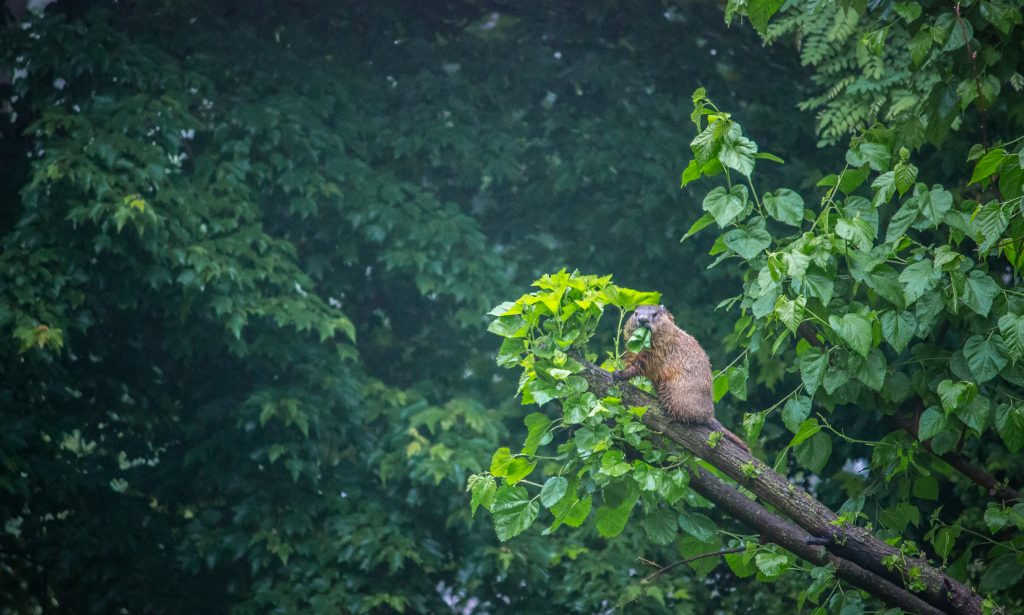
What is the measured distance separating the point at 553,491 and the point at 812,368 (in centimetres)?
117

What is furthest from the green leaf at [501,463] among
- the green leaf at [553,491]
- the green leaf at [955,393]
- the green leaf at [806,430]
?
the green leaf at [955,393]

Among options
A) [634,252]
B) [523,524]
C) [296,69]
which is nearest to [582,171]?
[634,252]

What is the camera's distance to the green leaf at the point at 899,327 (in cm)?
444

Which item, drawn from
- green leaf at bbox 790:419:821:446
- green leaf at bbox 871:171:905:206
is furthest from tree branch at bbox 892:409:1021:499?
green leaf at bbox 871:171:905:206

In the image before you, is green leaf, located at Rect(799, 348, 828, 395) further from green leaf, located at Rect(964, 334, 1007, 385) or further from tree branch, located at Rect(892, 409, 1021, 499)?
tree branch, located at Rect(892, 409, 1021, 499)

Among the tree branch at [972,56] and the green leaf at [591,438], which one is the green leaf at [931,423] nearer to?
the tree branch at [972,56]

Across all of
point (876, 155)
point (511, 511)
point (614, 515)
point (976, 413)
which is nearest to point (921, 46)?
point (876, 155)

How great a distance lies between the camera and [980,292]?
4.36 m

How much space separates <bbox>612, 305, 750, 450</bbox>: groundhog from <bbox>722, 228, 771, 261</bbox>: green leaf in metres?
0.55

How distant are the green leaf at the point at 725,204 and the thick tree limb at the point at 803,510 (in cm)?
82

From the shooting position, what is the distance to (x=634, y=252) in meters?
9.45

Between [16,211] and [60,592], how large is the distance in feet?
9.65

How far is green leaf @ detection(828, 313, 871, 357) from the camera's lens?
4.25m

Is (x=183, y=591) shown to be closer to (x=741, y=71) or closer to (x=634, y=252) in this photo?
(x=634, y=252)
